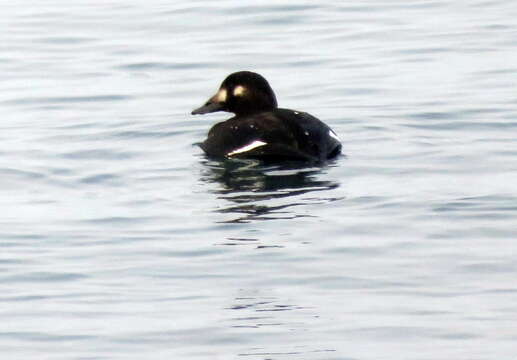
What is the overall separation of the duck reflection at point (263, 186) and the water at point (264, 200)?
0.03 meters

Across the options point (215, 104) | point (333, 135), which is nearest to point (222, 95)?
point (215, 104)

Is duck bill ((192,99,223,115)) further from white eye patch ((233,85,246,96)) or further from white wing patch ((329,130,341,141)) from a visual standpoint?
white wing patch ((329,130,341,141))

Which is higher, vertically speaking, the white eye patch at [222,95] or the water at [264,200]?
the white eye patch at [222,95]

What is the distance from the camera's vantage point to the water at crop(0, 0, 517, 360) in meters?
8.38

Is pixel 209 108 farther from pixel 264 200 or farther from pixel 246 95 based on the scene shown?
pixel 264 200

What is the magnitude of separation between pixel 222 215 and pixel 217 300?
2.16 metres

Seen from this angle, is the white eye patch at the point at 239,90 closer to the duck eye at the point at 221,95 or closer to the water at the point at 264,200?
the duck eye at the point at 221,95

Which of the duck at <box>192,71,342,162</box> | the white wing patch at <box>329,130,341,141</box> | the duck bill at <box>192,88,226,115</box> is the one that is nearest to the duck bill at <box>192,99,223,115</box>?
the duck bill at <box>192,88,226,115</box>

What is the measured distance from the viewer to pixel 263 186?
12.0 m

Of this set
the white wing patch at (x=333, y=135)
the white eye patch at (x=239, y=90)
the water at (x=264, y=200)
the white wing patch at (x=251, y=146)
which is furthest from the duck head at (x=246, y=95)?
the white wing patch at (x=251, y=146)

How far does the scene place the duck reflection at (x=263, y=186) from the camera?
36.6 feet

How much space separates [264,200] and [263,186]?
23.3 inches

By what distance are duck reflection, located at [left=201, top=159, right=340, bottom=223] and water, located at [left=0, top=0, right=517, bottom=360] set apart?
3cm

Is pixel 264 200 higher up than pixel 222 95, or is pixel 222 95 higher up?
pixel 222 95
